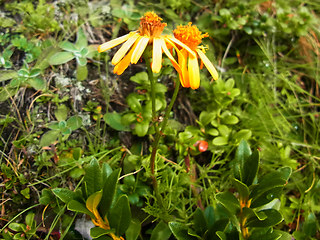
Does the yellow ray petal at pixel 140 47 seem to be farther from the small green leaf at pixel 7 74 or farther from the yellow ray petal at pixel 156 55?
the small green leaf at pixel 7 74

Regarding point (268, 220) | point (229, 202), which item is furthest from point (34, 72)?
point (268, 220)

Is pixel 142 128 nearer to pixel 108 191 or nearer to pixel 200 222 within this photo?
pixel 108 191

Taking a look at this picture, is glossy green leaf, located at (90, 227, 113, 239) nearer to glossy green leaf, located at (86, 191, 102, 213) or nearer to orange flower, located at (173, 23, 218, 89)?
glossy green leaf, located at (86, 191, 102, 213)

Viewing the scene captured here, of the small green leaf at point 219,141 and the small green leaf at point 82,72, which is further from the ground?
the small green leaf at point 82,72

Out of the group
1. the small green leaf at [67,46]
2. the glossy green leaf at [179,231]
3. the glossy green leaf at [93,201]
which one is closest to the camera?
the glossy green leaf at [93,201]

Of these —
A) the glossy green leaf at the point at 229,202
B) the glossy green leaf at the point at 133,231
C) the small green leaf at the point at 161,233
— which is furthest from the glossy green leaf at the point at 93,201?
the glossy green leaf at the point at 229,202

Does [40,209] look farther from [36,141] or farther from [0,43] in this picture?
[0,43]
